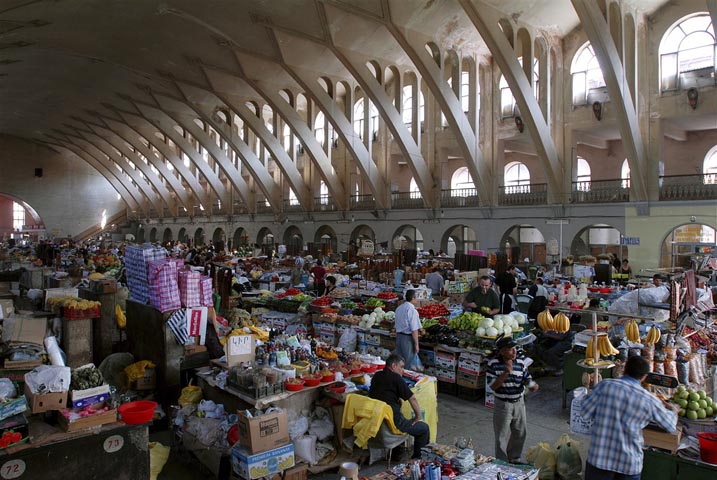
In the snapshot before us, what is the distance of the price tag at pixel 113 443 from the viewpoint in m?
4.35

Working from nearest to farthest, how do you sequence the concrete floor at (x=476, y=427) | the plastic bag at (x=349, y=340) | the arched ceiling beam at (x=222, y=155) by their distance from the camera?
Result: the concrete floor at (x=476, y=427), the plastic bag at (x=349, y=340), the arched ceiling beam at (x=222, y=155)

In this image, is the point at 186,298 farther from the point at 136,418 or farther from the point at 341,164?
the point at 341,164

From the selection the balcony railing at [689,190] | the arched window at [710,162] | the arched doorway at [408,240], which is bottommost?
the arched doorway at [408,240]

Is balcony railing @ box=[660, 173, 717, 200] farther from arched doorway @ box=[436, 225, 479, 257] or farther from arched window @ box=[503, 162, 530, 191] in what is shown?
arched doorway @ box=[436, 225, 479, 257]

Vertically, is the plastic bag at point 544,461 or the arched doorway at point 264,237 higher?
the arched doorway at point 264,237

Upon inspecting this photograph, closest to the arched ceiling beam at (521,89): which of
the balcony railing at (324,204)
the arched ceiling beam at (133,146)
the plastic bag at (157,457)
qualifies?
the balcony railing at (324,204)

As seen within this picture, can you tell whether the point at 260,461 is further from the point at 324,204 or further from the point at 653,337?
the point at 324,204

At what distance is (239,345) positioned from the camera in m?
6.17

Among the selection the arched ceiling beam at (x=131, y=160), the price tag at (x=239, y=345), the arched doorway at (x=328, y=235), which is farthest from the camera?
the arched ceiling beam at (x=131, y=160)

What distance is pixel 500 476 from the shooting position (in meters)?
3.81

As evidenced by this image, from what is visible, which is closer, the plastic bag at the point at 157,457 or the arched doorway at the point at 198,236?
the plastic bag at the point at 157,457

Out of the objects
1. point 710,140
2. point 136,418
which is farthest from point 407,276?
point 710,140

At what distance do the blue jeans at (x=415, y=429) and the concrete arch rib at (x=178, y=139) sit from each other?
29623mm

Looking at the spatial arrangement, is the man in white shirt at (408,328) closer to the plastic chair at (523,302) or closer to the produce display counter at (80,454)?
the produce display counter at (80,454)
